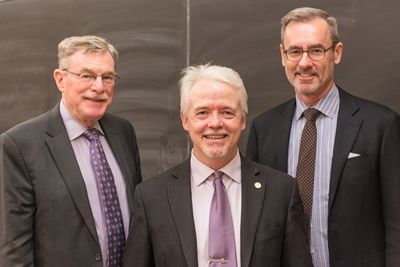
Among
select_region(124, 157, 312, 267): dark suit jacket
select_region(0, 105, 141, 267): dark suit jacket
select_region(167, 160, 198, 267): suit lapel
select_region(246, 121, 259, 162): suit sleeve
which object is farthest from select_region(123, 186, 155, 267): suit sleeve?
select_region(246, 121, 259, 162): suit sleeve

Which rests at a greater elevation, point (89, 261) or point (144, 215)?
point (144, 215)

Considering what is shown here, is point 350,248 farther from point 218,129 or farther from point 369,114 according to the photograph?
point 218,129

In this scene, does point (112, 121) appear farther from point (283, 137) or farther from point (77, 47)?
point (283, 137)

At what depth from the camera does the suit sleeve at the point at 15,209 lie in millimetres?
2158

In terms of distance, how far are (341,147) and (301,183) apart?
0.20m

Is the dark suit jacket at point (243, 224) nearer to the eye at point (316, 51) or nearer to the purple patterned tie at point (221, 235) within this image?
the purple patterned tie at point (221, 235)

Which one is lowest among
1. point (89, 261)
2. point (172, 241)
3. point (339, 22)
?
point (89, 261)

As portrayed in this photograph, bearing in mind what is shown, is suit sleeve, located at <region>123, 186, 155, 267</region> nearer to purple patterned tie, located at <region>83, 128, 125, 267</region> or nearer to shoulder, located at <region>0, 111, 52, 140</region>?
purple patterned tie, located at <region>83, 128, 125, 267</region>

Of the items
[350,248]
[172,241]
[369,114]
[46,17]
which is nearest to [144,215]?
[172,241]

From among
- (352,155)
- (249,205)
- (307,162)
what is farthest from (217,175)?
(352,155)

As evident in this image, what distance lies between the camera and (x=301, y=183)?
2.30 m

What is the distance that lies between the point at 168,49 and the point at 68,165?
122 cm

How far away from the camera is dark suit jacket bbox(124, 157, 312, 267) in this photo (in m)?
1.97

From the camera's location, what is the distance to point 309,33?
231 cm
